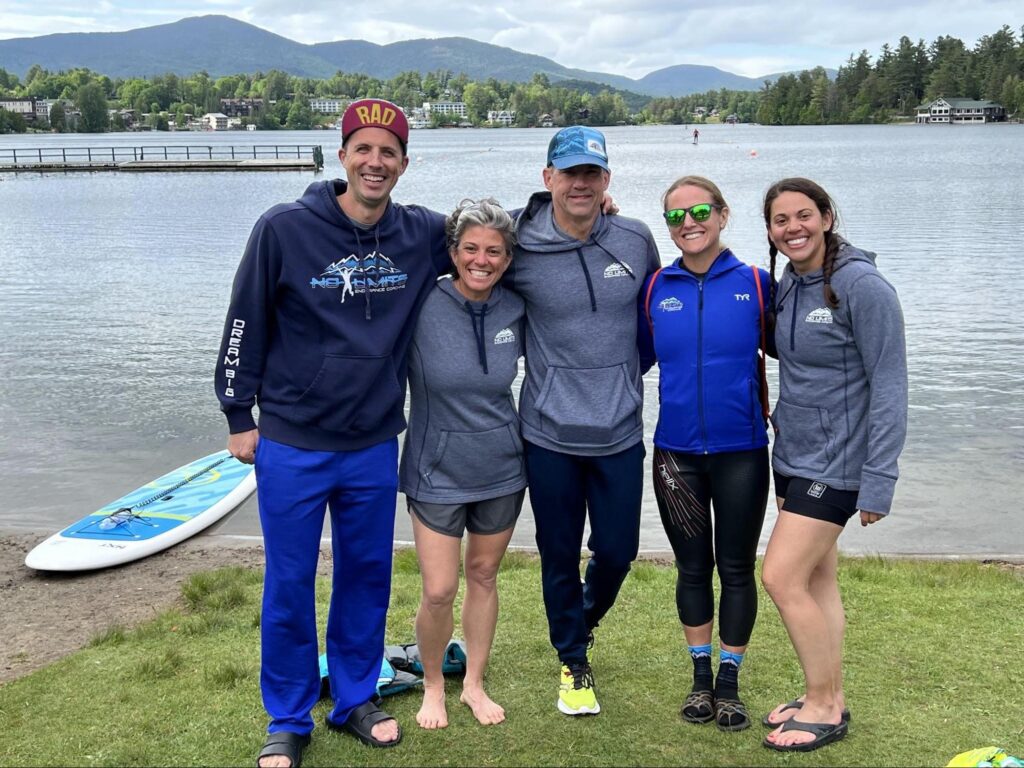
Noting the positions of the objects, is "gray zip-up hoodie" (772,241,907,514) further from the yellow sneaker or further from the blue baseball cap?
the yellow sneaker

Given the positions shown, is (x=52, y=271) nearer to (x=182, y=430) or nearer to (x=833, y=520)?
(x=182, y=430)

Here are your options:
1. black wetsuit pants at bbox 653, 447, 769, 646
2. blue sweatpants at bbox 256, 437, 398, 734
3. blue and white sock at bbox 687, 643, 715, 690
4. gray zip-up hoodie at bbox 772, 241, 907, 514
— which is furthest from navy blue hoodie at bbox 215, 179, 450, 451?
blue and white sock at bbox 687, 643, 715, 690

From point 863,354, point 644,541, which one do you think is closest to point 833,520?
point 863,354

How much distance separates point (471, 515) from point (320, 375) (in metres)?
0.92

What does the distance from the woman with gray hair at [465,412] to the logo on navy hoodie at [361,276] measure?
0.22 metres

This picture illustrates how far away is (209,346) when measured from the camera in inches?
738

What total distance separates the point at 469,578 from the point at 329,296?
4.64 ft

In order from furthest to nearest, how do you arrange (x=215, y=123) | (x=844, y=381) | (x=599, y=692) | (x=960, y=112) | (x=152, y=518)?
1. (x=215, y=123)
2. (x=960, y=112)
3. (x=152, y=518)
4. (x=599, y=692)
5. (x=844, y=381)

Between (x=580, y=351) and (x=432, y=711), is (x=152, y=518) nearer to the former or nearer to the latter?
(x=432, y=711)

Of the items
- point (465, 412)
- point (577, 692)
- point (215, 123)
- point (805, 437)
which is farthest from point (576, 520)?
point (215, 123)

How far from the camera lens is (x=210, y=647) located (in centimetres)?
567

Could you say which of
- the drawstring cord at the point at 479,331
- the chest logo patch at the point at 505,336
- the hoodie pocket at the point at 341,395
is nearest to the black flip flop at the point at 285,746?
the hoodie pocket at the point at 341,395

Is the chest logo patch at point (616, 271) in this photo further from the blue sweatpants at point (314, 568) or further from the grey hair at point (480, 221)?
the blue sweatpants at point (314, 568)

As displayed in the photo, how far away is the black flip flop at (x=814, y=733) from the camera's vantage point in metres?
4.12
